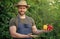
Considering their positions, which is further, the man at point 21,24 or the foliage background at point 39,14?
the foliage background at point 39,14

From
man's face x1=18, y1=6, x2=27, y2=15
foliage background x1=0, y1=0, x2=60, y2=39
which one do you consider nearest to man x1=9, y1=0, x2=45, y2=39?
man's face x1=18, y1=6, x2=27, y2=15

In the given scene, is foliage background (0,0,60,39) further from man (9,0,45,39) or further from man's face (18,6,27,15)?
man's face (18,6,27,15)

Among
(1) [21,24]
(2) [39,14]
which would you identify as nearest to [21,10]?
(1) [21,24]

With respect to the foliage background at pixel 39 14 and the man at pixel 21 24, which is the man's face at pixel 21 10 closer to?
the man at pixel 21 24

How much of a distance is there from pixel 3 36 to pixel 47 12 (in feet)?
4.66

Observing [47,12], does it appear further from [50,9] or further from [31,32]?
[31,32]

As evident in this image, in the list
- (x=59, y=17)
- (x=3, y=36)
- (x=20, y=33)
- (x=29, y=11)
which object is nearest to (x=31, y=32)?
(x=20, y=33)

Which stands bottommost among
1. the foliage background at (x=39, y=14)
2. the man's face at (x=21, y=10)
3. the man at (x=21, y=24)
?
the foliage background at (x=39, y=14)

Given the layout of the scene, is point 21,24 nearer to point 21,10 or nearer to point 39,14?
point 21,10

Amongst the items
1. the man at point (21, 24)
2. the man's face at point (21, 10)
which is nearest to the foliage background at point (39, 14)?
the man at point (21, 24)

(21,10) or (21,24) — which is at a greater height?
(21,10)

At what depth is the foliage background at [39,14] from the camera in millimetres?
7223

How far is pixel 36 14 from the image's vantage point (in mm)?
8180

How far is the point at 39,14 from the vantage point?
8289 mm
